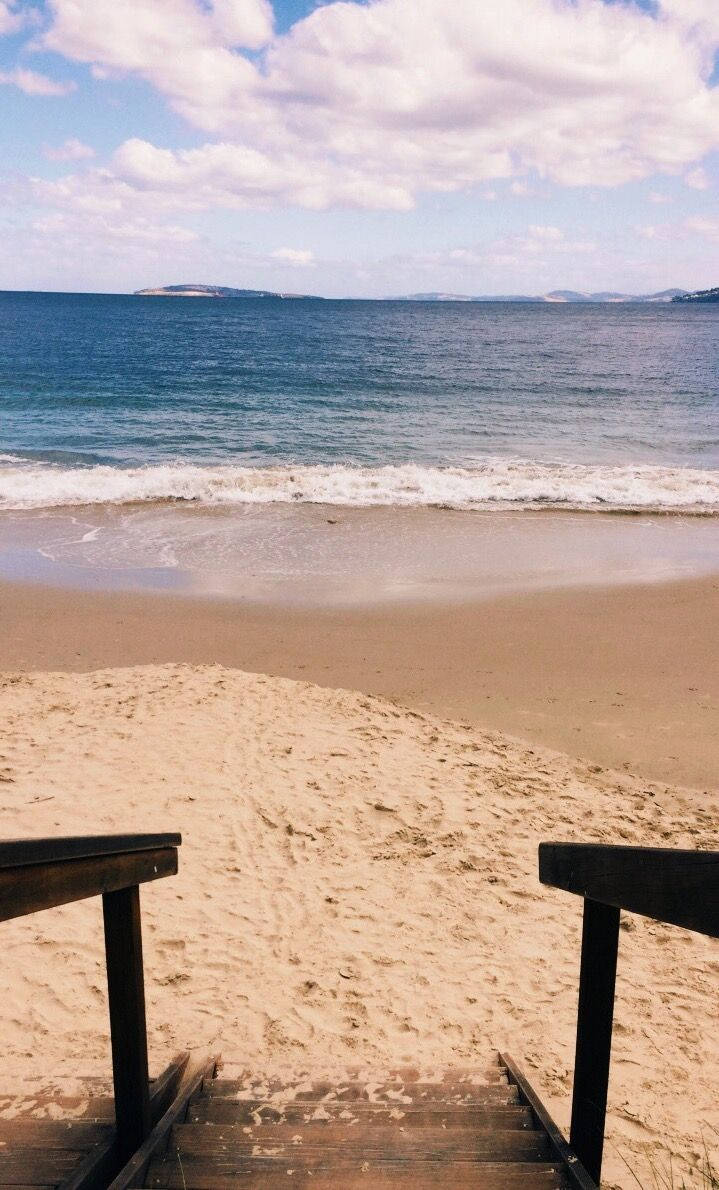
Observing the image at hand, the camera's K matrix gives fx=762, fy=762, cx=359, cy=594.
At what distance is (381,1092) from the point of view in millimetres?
2914

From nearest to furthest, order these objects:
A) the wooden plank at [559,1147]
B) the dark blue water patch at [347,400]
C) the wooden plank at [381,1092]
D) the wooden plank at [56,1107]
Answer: the wooden plank at [559,1147], the wooden plank at [56,1107], the wooden plank at [381,1092], the dark blue water patch at [347,400]

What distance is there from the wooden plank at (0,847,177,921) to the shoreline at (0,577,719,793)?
17.8 feet

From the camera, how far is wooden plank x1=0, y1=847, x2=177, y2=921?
5.51ft

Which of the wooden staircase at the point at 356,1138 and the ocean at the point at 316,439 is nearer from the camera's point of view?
the wooden staircase at the point at 356,1138

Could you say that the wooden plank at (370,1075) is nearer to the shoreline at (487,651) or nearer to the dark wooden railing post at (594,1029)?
the dark wooden railing post at (594,1029)

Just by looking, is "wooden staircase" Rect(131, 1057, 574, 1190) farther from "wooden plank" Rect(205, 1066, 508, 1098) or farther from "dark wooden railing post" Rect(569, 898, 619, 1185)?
"dark wooden railing post" Rect(569, 898, 619, 1185)

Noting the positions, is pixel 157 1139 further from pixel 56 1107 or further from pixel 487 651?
pixel 487 651

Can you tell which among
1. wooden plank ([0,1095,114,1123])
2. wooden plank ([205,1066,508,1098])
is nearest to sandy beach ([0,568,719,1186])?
wooden plank ([205,1066,508,1098])

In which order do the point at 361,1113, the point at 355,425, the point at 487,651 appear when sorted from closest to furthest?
the point at 361,1113
the point at 487,651
the point at 355,425

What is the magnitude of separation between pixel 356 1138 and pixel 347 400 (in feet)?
105

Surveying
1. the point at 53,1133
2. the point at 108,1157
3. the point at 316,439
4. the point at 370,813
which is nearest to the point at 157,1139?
the point at 108,1157

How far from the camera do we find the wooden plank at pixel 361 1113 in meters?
2.51

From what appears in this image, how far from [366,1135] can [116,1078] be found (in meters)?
0.85

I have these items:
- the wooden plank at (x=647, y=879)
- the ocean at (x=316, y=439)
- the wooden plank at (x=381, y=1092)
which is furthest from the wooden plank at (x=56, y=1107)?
the ocean at (x=316, y=439)
